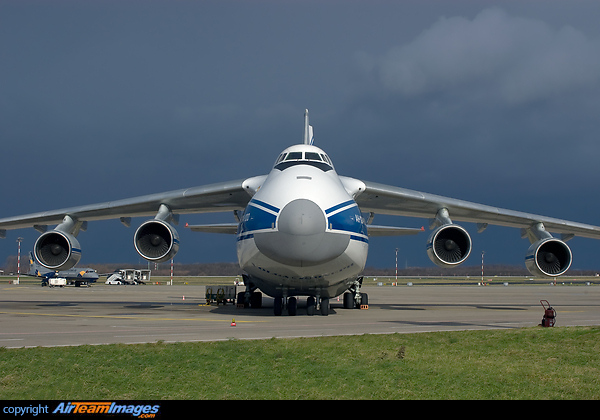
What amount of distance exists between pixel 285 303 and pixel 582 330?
756 cm

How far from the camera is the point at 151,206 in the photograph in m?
19.5

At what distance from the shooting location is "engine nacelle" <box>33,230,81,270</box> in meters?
18.3

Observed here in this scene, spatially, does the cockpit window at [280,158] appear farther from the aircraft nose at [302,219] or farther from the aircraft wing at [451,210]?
the aircraft wing at [451,210]

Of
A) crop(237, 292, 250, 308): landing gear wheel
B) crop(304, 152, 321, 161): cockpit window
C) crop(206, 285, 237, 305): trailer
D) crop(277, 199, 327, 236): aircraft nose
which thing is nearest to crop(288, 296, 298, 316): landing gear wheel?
crop(277, 199, 327, 236): aircraft nose

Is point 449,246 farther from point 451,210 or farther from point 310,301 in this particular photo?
point 310,301

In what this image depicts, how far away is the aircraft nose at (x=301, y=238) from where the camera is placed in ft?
43.4

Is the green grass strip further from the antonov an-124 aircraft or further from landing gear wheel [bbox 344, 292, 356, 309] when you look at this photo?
landing gear wheel [bbox 344, 292, 356, 309]

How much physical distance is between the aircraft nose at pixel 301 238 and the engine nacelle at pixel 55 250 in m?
7.57

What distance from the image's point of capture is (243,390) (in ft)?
19.7

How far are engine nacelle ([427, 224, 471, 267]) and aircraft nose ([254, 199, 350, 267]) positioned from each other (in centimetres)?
496

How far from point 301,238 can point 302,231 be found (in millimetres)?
164

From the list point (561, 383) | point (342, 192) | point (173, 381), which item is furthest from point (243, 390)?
point (342, 192)

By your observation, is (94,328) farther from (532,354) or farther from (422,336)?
(532,354)
